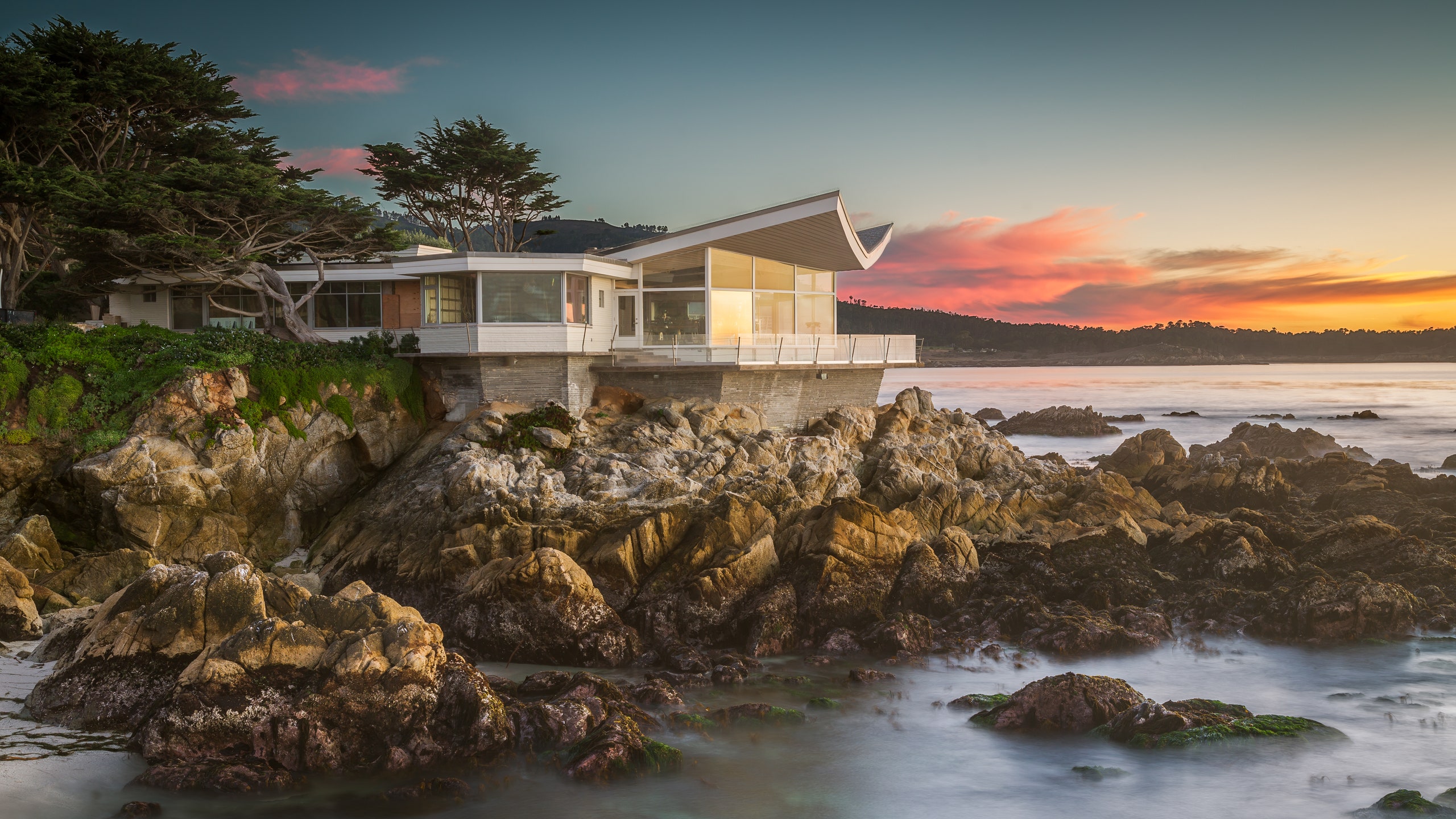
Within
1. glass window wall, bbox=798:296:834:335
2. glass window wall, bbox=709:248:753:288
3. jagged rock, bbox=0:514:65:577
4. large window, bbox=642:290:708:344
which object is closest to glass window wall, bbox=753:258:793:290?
glass window wall, bbox=709:248:753:288

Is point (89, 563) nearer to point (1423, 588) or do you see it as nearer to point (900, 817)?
point (900, 817)

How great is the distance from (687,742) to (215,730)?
5071 mm

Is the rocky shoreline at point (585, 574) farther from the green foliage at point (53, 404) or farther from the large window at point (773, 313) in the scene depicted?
the large window at point (773, 313)

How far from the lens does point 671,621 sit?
48.4ft

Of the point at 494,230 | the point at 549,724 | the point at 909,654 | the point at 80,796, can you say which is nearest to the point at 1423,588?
the point at 909,654

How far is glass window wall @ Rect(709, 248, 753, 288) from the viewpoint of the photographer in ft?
81.4

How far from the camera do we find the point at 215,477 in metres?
17.6

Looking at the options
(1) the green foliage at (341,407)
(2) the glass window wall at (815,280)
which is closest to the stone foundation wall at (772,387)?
(2) the glass window wall at (815,280)

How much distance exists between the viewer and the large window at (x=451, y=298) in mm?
23172

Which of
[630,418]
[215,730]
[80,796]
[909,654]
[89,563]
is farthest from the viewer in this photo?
[630,418]

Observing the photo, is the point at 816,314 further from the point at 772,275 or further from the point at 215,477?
the point at 215,477

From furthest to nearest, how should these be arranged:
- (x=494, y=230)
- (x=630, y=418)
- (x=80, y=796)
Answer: (x=494, y=230), (x=630, y=418), (x=80, y=796)

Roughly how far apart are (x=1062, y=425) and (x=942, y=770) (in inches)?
1652

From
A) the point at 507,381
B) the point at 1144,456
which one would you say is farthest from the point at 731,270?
the point at 1144,456
